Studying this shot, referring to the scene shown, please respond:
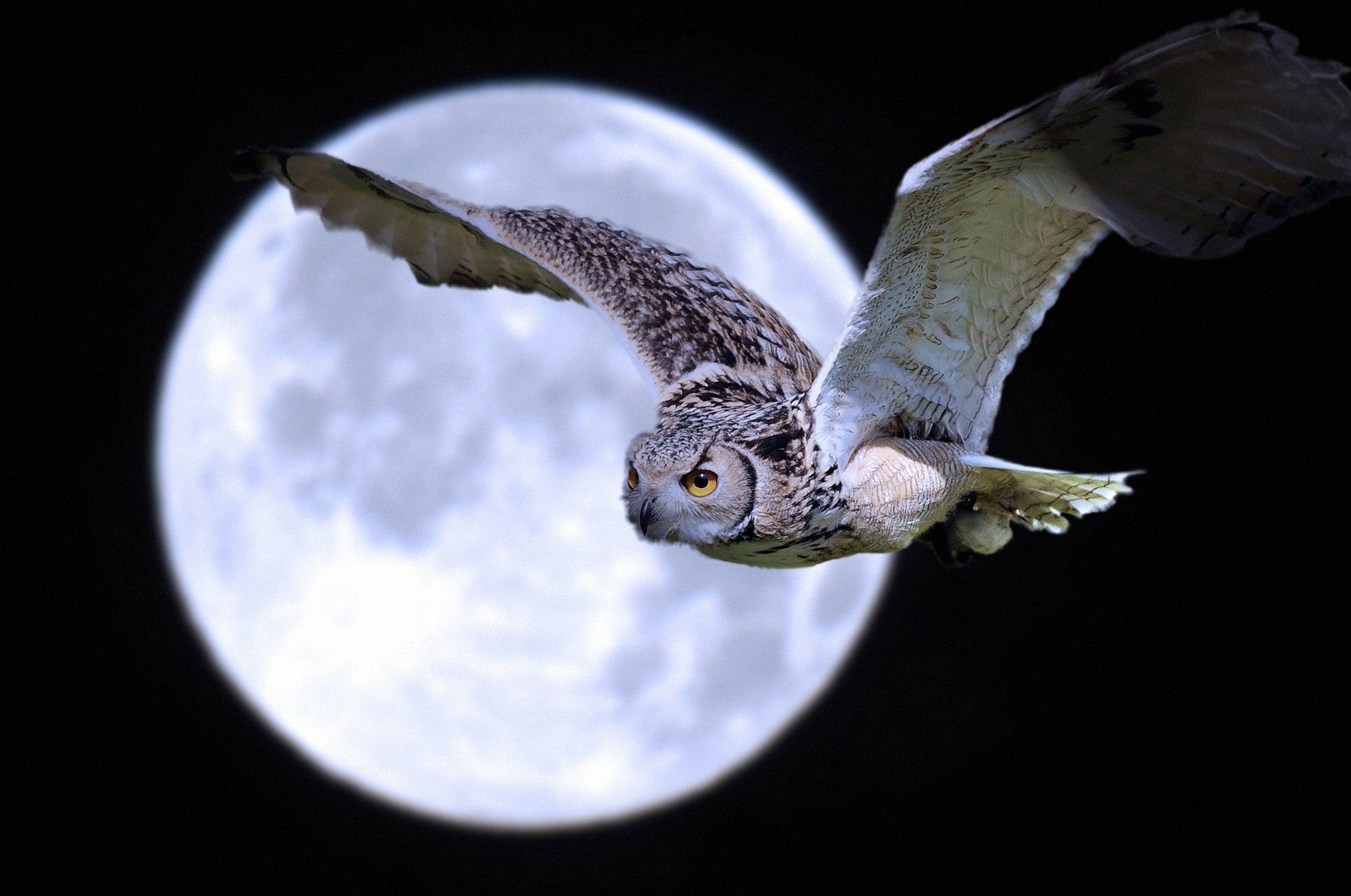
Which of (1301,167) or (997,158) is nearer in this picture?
(1301,167)

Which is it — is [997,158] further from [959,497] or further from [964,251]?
[959,497]

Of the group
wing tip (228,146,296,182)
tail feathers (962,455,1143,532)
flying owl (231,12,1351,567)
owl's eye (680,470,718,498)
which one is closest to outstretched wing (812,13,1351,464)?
flying owl (231,12,1351,567)

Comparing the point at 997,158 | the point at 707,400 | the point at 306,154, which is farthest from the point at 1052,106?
the point at 306,154

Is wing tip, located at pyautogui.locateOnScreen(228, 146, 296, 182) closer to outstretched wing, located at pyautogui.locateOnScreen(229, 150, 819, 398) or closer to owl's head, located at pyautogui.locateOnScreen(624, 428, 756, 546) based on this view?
outstretched wing, located at pyautogui.locateOnScreen(229, 150, 819, 398)

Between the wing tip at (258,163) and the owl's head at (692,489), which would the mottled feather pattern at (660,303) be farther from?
the wing tip at (258,163)

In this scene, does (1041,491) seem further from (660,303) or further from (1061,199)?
(660,303)

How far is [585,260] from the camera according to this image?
220 centimetres

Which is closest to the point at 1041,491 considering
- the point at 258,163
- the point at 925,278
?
the point at 925,278

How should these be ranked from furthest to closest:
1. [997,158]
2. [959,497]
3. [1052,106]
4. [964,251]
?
[959,497]
[964,251]
[997,158]
[1052,106]

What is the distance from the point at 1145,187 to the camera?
162 centimetres

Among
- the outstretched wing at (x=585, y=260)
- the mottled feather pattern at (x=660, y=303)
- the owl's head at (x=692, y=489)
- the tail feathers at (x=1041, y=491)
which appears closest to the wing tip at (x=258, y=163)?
the outstretched wing at (x=585, y=260)

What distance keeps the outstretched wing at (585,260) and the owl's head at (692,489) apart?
0.32 m

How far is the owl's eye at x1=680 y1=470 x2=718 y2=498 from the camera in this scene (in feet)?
5.58

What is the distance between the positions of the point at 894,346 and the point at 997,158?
430 millimetres
